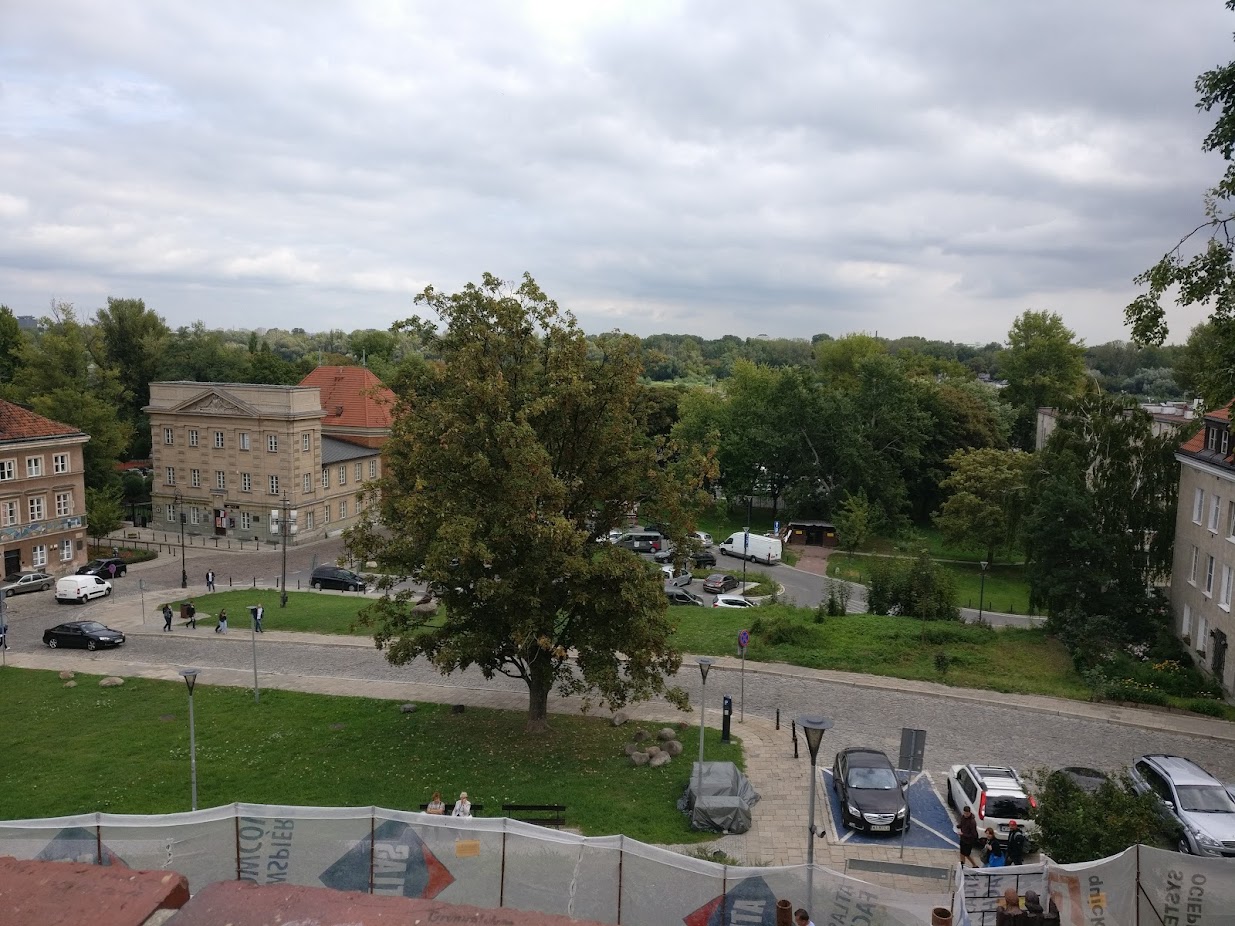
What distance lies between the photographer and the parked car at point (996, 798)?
17.9m

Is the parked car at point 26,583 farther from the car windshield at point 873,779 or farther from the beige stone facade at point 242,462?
the car windshield at point 873,779

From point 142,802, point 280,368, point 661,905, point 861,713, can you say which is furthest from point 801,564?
point 280,368

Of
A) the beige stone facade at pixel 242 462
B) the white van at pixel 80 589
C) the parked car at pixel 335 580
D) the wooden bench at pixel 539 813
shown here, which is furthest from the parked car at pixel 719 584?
the wooden bench at pixel 539 813

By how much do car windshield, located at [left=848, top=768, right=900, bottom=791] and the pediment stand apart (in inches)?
1913

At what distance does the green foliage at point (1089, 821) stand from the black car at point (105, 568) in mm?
46520

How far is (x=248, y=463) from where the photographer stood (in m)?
58.8

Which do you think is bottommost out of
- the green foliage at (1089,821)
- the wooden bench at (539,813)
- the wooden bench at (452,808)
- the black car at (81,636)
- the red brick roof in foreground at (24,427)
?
the black car at (81,636)

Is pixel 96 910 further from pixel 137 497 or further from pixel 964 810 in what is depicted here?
pixel 137 497

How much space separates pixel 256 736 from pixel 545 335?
1298 centimetres

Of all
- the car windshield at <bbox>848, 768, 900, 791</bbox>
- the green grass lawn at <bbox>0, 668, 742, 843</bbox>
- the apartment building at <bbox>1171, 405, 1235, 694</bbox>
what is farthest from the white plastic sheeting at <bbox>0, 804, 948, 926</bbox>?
the apartment building at <bbox>1171, 405, 1235, 694</bbox>

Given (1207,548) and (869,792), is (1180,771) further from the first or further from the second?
(1207,548)

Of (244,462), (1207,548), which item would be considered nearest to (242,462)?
(244,462)

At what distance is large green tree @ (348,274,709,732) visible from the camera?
20.2 m

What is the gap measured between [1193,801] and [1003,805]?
12.1 ft
